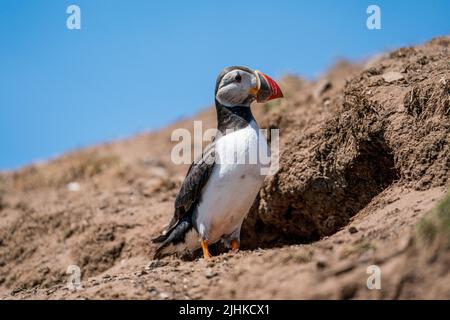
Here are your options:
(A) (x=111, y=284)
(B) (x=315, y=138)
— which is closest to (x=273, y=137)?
(B) (x=315, y=138)

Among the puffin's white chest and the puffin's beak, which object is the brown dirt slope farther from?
the puffin's beak

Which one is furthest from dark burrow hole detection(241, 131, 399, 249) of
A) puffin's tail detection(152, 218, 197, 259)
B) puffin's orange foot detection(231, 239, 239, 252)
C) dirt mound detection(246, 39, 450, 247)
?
puffin's tail detection(152, 218, 197, 259)

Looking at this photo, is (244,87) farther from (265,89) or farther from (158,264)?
(158,264)

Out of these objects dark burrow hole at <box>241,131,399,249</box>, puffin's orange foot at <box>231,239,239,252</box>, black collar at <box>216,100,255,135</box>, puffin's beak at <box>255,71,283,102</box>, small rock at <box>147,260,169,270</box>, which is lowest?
small rock at <box>147,260,169,270</box>

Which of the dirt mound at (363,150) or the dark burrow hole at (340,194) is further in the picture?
the dark burrow hole at (340,194)

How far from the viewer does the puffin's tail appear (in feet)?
26.6

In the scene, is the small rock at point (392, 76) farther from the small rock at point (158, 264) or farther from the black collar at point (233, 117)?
the small rock at point (158, 264)

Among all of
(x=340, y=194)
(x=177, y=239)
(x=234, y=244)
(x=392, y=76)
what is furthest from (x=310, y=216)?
(x=392, y=76)

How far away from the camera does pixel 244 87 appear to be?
7844mm

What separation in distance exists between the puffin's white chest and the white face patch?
43 centimetres

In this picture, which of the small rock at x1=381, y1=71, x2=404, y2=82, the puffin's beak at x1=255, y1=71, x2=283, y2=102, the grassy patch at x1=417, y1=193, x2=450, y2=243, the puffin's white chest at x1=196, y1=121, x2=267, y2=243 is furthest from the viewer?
the small rock at x1=381, y1=71, x2=404, y2=82

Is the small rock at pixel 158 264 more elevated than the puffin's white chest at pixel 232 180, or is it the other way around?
the puffin's white chest at pixel 232 180

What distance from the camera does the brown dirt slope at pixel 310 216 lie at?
16.4 ft

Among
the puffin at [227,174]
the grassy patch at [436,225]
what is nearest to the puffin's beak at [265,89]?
the puffin at [227,174]
